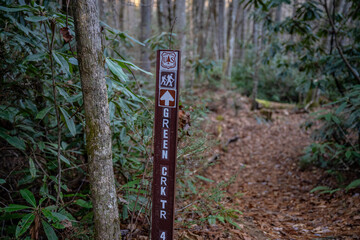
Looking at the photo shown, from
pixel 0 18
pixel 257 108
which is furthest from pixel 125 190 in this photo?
pixel 257 108

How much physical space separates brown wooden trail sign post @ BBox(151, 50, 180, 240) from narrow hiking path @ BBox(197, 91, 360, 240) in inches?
38.8

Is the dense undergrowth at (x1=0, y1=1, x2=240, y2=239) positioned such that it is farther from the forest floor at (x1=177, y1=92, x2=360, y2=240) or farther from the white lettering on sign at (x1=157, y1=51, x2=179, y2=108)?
the forest floor at (x1=177, y1=92, x2=360, y2=240)

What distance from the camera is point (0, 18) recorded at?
7.68ft

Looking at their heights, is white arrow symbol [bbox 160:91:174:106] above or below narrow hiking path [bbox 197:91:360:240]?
above

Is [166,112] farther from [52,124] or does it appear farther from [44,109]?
[52,124]

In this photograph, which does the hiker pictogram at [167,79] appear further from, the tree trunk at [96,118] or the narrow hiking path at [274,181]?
the narrow hiking path at [274,181]

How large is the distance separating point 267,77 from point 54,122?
461 inches

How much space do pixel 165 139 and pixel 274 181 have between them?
4.39 metres

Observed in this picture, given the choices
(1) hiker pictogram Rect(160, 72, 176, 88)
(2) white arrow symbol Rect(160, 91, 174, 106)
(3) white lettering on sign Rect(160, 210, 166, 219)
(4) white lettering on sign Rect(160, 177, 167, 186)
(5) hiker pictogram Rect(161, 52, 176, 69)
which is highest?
(5) hiker pictogram Rect(161, 52, 176, 69)

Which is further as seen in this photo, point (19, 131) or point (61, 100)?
point (61, 100)

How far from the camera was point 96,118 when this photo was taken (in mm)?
1910

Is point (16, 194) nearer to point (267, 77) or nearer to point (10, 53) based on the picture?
point (10, 53)

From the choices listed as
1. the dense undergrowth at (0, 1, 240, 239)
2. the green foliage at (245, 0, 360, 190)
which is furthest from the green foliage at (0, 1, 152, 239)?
the green foliage at (245, 0, 360, 190)

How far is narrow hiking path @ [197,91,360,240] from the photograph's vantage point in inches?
133
